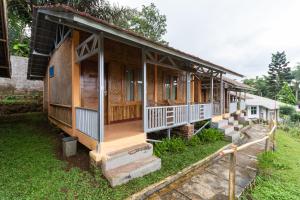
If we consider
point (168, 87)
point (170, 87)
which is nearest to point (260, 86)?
point (170, 87)

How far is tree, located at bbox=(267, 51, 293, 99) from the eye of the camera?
48.2 meters

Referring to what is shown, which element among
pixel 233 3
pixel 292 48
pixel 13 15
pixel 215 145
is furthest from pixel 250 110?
pixel 292 48

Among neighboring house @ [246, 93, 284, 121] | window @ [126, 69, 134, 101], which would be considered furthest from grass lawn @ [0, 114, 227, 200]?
neighboring house @ [246, 93, 284, 121]

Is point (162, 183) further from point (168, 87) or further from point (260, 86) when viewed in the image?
point (260, 86)

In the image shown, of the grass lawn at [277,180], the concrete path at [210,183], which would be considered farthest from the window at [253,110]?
the concrete path at [210,183]

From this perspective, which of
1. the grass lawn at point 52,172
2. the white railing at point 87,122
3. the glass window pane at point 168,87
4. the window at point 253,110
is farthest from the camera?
the window at point 253,110

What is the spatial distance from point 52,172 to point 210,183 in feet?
12.8

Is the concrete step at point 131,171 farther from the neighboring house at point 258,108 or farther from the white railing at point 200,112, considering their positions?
the neighboring house at point 258,108

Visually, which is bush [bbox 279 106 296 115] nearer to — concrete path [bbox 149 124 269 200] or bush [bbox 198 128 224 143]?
bush [bbox 198 128 224 143]

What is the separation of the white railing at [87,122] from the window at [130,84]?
8.54 feet

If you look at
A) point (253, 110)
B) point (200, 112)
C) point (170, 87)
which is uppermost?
point (170, 87)

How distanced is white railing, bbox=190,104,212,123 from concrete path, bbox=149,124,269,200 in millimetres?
2177

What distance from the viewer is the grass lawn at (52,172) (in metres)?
3.18

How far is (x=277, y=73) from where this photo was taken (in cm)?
4950
